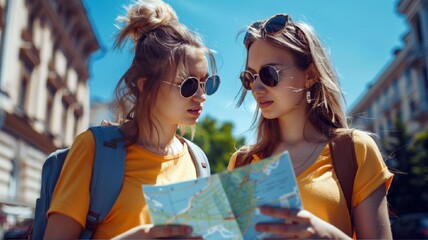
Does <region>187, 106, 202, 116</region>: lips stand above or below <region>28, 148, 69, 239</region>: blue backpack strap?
above

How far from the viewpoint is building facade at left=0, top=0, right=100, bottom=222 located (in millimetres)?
15602

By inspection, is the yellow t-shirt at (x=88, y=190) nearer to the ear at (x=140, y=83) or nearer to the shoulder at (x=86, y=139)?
the shoulder at (x=86, y=139)

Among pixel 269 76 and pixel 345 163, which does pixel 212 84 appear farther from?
pixel 345 163

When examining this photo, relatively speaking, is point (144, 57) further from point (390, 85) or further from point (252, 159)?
point (390, 85)

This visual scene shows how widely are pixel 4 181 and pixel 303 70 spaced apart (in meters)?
15.9

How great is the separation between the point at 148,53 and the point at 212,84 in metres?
0.33

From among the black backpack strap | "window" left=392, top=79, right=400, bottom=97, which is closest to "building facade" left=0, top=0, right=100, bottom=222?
the black backpack strap

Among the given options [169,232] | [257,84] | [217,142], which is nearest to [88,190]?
[169,232]

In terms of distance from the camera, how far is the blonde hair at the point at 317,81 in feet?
6.36

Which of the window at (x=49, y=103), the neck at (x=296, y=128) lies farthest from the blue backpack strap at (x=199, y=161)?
the window at (x=49, y=103)

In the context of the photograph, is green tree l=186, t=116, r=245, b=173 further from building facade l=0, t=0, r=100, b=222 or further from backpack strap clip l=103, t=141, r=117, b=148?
backpack strap clip l=103, t=141, r=117, b=148

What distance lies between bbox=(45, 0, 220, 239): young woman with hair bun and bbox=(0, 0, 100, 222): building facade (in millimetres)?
12178

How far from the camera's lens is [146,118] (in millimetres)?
1972

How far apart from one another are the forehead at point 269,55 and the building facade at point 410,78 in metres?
24.0
